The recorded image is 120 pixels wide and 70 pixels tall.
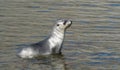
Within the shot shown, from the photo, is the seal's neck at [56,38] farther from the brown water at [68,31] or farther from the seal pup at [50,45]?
the brown water at [68,31]

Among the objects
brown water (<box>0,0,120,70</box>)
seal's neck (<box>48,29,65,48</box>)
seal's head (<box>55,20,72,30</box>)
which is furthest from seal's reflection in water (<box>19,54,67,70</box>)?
seal's head (<box>55,20,72,30</box>)

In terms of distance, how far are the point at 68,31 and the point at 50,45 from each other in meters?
3.23

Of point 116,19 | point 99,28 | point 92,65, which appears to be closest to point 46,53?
point 92,65

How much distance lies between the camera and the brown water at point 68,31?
661 inches

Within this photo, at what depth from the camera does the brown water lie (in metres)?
16.8

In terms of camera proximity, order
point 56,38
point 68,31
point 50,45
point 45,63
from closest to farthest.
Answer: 1. point 45,63
2. point 50,45
3. point 56,38
4. point 68,31

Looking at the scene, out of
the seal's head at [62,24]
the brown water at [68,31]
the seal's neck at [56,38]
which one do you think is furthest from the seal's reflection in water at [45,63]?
the seal's head at [62,24]

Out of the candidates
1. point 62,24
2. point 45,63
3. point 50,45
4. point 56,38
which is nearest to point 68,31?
point 56,38

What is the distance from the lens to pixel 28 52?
17469 millimetres

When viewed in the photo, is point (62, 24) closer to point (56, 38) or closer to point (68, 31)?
point (56, 38)

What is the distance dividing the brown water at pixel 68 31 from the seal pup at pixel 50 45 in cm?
30

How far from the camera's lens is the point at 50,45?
18.1m

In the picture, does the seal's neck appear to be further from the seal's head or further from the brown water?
the brown water

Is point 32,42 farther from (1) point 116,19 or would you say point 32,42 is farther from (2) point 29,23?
(1) point 116,19
